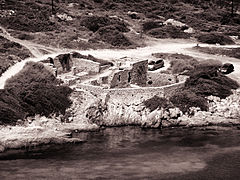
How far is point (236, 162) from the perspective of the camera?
105ft

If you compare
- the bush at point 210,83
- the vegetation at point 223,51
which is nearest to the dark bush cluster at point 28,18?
the vegetation at point 223,51

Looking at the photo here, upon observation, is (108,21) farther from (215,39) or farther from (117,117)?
(117,117)

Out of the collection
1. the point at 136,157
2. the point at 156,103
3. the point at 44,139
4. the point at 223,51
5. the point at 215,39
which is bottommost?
the point at 136,157

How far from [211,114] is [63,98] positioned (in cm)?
1248

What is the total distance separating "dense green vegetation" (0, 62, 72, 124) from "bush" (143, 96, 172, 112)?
658cm

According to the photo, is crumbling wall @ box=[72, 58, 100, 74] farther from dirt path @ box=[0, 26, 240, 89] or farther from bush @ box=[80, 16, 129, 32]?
bush @ box=[80, 16, 129, 32]

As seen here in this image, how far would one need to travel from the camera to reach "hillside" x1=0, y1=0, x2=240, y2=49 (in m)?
65.1

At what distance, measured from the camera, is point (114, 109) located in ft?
130

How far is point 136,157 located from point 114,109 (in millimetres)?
7832

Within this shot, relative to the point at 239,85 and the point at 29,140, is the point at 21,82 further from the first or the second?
the point at 239,85

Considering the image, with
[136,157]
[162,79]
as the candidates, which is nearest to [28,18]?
[162,79]

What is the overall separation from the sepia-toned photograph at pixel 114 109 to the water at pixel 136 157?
0.22ft

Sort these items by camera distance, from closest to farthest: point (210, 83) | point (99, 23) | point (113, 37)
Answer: point (210, 83), point (113, 37), point (99, 23)

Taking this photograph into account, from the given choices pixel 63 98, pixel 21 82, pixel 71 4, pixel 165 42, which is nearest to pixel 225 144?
pixel 63 98
